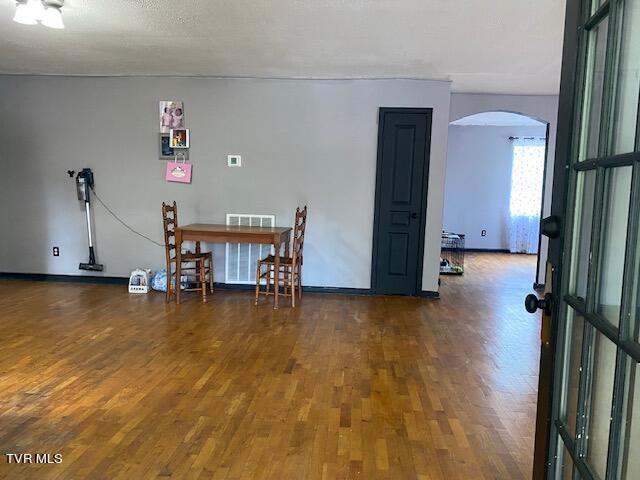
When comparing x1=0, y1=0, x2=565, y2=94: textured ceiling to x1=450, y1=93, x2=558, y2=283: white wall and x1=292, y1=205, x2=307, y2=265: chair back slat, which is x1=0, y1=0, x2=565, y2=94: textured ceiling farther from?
x1=292, y1=205, x2=307, y2=265: chair back slat

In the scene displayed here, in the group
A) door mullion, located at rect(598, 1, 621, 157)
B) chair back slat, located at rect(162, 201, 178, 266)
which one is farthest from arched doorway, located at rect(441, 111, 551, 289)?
door mullion, located at rect(598, 1, 621, 157)

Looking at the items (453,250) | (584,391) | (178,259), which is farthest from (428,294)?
(584,391)

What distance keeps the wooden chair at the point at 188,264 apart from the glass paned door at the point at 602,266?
4.12 metres

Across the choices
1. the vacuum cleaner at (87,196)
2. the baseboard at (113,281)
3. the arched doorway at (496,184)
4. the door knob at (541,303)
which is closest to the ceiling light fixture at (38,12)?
the vacuum cleaner at (87,196)

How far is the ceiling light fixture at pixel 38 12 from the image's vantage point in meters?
3.02

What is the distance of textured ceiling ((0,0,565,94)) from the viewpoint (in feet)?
10.3

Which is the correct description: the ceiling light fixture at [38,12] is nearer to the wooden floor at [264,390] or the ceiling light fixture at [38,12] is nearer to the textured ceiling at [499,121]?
the wooden floor at [264,390]

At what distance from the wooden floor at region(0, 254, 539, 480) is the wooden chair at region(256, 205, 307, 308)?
0.31 metres

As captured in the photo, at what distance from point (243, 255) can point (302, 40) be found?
8.17 ft

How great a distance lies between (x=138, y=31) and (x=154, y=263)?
2650 mm

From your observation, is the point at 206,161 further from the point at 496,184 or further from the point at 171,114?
the point at 496,184

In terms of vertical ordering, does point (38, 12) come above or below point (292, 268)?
above

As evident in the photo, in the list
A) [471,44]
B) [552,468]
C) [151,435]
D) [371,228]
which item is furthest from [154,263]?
[552,468]

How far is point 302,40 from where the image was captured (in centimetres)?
380
